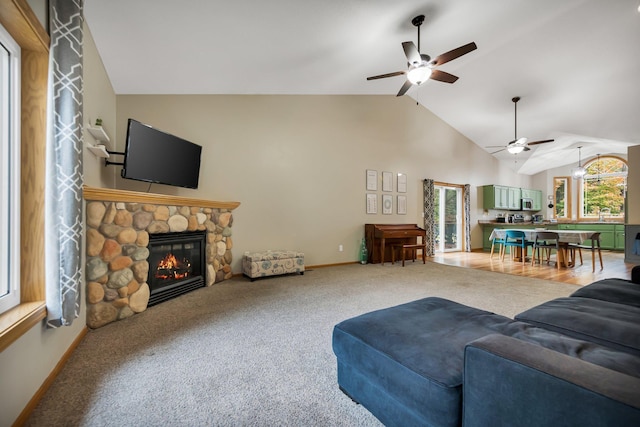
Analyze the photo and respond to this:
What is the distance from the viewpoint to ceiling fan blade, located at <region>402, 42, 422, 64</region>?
298 cm

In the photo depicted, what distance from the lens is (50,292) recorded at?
1.61 meters

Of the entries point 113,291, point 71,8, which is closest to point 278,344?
point 113,291

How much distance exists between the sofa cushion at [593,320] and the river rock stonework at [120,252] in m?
3.11

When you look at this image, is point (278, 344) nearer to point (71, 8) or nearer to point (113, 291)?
point (113, 291)

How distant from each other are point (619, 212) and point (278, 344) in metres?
11.5

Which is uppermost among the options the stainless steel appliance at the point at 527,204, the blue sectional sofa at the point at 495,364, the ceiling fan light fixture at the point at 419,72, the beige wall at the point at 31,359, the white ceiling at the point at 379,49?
the white ceiling at the point at 379,49

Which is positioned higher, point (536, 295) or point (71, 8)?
point (71, 8)

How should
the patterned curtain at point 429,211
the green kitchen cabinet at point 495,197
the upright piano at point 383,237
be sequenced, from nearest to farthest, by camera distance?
the upright piano at point 383,237 → the patterned curtain at point 429,211 → the green kitchen cabinet at point 495,197

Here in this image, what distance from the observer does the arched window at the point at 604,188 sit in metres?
8.63

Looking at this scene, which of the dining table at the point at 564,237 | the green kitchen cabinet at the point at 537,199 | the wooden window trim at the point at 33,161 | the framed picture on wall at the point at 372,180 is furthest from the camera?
the green kitchen cabinet at the point at 537,199

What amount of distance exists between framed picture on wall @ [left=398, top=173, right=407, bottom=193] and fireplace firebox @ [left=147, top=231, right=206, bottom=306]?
4.41 meters

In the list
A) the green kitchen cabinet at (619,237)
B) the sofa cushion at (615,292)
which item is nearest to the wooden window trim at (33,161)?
the sofa cushion at (615,292)

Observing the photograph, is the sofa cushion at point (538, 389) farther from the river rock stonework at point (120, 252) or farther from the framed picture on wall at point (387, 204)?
the framed picture on wall at point (387, 204)

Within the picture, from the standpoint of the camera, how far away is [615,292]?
1.93 meters
